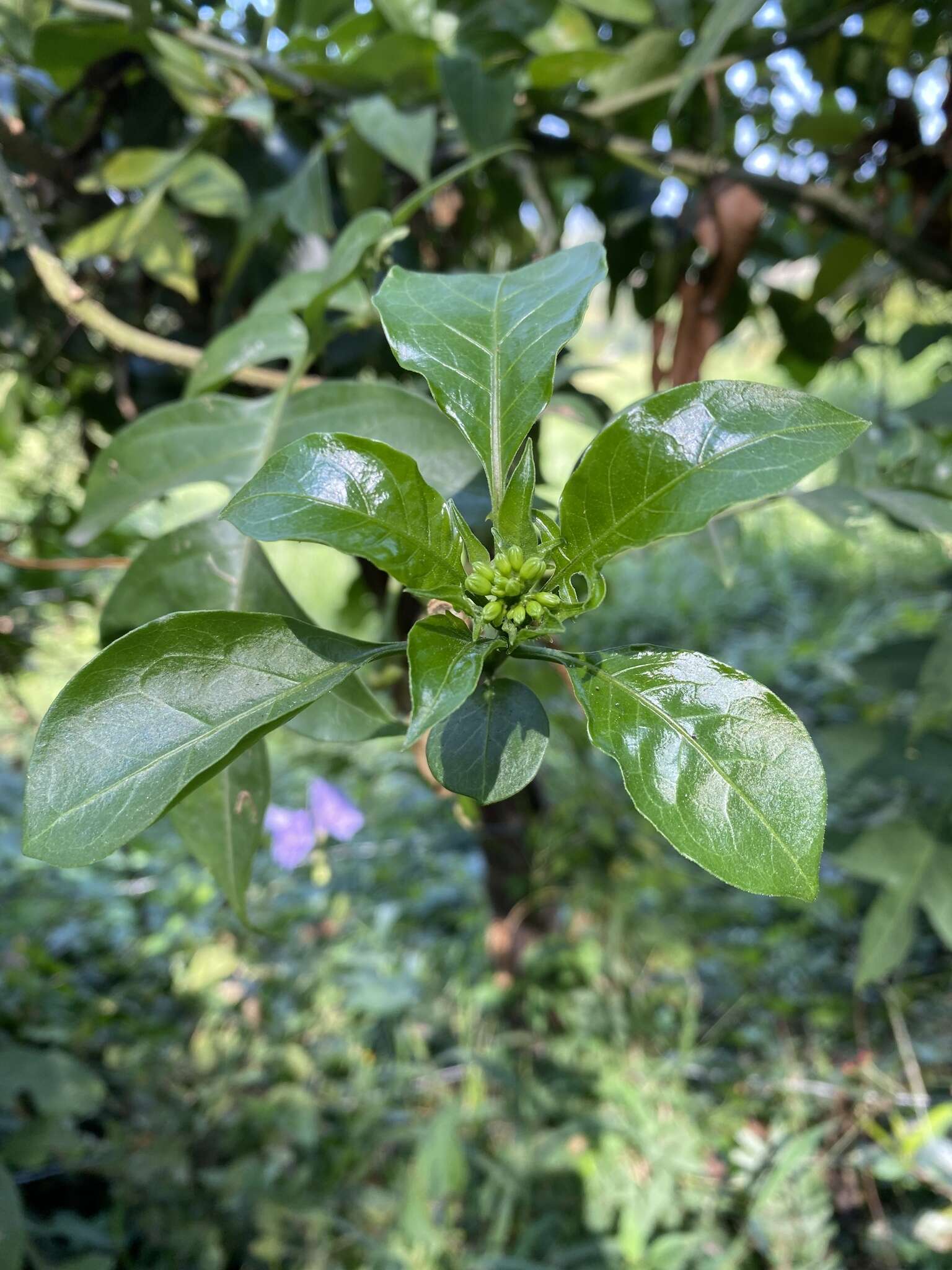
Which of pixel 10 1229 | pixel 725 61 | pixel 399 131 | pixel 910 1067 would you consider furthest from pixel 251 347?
pixel 910 1067

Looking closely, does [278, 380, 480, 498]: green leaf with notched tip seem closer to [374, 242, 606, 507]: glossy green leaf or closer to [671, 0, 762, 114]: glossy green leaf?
[374, 242, 606, 507]: glossy green leaf

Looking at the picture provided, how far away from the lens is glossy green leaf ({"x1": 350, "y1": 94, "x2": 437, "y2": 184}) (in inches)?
23.3

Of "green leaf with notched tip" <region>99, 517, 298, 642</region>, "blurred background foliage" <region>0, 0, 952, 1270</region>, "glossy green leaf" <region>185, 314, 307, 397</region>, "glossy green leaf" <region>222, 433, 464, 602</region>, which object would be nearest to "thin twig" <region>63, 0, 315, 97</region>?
"blurred background foliage" <region>0, 0, 952, 1270</region>

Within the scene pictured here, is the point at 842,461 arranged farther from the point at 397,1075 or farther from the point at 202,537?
the point at 397,1075

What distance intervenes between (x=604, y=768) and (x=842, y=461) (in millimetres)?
1581

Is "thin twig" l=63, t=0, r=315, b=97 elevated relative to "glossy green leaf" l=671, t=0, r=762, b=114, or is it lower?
elevated

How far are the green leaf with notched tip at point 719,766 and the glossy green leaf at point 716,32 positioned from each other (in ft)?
1.45

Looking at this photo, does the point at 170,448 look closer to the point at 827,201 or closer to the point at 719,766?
the point at 719,766

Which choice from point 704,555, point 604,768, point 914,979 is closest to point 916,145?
point 704,555

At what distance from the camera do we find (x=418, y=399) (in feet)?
1.43

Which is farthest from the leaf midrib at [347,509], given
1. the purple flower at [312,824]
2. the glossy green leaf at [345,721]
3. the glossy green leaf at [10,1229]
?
the purple flower at [312,824]

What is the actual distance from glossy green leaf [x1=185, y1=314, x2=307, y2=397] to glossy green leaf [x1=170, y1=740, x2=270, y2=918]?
0.70 feet

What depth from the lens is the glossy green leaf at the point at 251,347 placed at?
20.1 inches

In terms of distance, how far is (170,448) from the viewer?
509 mm
